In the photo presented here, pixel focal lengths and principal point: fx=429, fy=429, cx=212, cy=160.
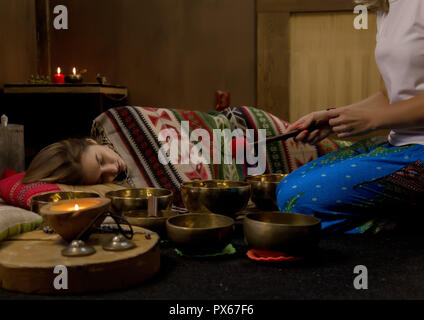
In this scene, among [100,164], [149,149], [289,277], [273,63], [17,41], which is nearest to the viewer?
[289,277]

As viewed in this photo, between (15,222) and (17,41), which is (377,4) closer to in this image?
Answer: (15,222)

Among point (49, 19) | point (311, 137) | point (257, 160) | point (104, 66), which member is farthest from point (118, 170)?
point (49, 19)

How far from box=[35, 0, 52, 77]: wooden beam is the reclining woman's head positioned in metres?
3.39

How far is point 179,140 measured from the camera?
2.14m

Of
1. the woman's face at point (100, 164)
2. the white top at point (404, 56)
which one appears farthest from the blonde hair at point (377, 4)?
the woman's face at point (100, 164)

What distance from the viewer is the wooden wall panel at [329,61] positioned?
4605 mm

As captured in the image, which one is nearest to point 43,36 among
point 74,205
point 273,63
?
point 273,63

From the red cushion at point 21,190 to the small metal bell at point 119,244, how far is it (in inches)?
32.5

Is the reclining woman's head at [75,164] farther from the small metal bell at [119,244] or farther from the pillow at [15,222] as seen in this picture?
the small metal bell at [119,244]

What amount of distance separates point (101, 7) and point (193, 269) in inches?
177

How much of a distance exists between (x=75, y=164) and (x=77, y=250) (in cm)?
100

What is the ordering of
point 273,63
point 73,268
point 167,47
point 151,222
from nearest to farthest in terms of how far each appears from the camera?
point 73,268 → point 151,222 → point 273,63 → point 167,47

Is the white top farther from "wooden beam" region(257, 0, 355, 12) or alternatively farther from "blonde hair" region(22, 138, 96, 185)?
"wooden beam" region(257, 0, 355, 12)
